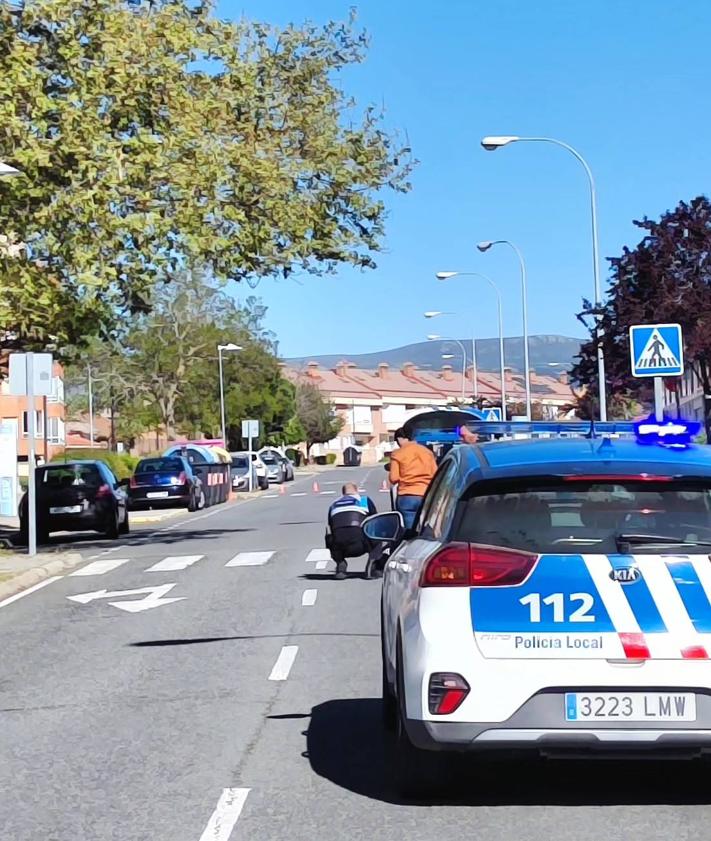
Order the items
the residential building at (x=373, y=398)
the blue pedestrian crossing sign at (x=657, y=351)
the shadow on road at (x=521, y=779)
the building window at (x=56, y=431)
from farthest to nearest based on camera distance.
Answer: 1. the residential building at (x=373, y=398)
2. the building window at (x=56, y=431)
3. the blue pedestrian crossing sign at (x=657, y=351)
4. the shadow on road at (x=521, y=779)

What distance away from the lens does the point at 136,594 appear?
709 inches

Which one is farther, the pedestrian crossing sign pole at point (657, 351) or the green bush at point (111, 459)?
the green bush at point (111, 459)

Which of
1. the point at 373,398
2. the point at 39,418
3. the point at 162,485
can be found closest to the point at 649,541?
the point at 162,485

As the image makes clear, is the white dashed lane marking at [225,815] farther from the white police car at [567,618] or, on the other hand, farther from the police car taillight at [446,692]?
the police car taillight at [446,692]

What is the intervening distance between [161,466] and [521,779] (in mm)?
38080

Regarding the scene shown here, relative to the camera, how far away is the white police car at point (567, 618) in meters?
6.24

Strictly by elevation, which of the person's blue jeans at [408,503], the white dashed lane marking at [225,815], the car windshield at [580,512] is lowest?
the white dashed lane marking at [225,815]

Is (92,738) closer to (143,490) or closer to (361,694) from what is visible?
(361,694)

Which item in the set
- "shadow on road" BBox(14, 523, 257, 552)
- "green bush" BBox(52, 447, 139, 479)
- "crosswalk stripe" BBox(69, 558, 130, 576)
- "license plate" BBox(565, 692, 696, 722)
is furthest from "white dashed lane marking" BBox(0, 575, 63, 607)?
"green bush" BBox(52, 447, 139, 479)

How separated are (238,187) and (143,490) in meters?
21.2

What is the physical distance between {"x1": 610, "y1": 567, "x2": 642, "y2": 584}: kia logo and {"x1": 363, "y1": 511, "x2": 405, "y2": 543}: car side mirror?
2.21 metres

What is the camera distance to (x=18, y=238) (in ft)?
78.1

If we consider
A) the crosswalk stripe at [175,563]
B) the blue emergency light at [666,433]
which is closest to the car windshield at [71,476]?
the crosswalk stripe at [175,563]

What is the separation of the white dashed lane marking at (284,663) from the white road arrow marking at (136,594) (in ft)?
13.3
